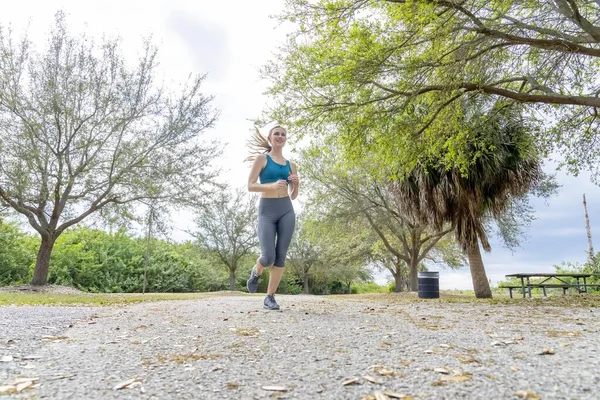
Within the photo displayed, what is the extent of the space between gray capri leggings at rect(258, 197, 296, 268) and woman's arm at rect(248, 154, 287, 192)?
21 cm

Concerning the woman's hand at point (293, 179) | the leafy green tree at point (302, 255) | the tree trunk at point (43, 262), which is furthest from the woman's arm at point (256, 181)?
the leafy green tree at point (302, 255)

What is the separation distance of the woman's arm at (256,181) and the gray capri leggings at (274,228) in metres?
0.21

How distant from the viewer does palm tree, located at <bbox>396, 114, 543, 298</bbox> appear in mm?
11023

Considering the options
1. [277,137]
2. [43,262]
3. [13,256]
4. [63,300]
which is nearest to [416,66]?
[277,137]

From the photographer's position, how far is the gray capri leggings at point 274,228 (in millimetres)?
5355

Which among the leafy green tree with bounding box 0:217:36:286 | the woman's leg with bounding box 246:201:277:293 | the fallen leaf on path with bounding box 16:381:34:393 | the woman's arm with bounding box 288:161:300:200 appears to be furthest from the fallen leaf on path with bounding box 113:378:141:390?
the leafy green tree with bounding box 0:217:36:286

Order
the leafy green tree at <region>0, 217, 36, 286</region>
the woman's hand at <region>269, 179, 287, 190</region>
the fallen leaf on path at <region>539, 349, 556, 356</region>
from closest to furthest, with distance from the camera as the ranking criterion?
the fallen leaf on path at <region>539, 349, 556, 356</region>, the woman's hand at <region>269, 179, 287, 190</region>, the leafy green tree at <region>0, 217, 36, 286</region>

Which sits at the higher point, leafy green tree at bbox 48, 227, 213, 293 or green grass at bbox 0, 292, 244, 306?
leafy green tree at bbox 48, 227, 213, 293

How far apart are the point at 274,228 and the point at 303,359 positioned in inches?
110

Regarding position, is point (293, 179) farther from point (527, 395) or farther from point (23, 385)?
point (527, 395)

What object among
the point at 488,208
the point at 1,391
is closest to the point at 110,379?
the point at 1,391

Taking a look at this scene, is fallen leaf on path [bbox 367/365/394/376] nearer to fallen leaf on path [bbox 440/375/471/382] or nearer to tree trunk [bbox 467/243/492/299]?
fallen leaf on path [bbox 440/375/471/382]

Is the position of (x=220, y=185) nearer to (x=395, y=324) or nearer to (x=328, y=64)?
(x=328, y=64)

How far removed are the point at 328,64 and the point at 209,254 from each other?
1942cm
